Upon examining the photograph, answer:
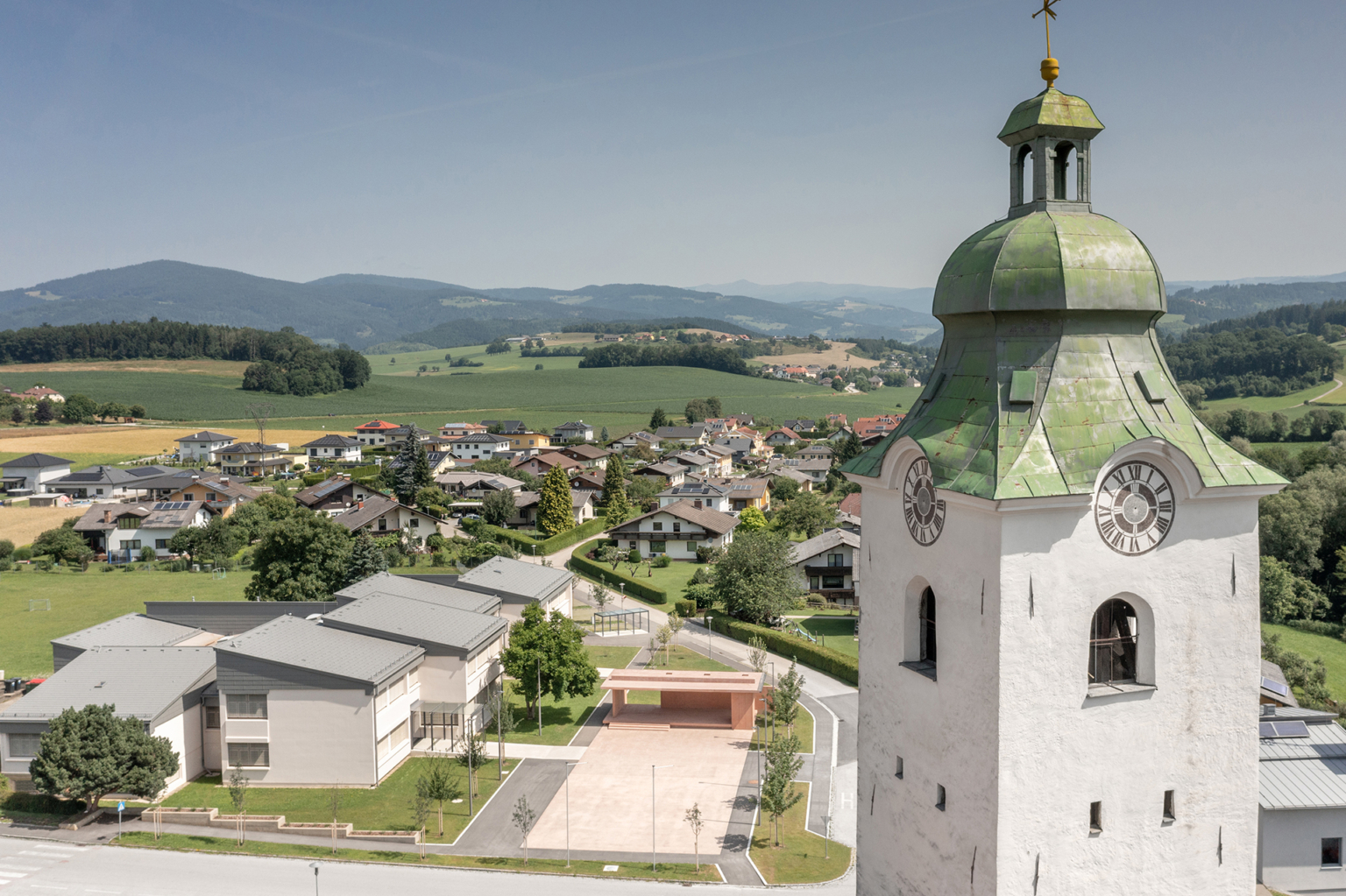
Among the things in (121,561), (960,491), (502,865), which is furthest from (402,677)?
(121,561)

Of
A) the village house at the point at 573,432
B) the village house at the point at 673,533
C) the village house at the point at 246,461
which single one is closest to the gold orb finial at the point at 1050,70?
the village house at the point at 673,533

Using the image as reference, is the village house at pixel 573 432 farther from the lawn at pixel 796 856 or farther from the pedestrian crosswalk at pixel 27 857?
the pedestrian crosswalk at pixel 27 857

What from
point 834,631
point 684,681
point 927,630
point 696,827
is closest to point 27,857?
point 696,827

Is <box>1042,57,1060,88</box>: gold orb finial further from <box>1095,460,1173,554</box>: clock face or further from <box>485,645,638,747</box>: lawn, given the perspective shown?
<box>485,645,638,747</box>: lawn

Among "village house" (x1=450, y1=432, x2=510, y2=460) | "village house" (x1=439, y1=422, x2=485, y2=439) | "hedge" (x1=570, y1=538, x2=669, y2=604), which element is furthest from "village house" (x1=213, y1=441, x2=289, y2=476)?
"hedge" (x1=570, y1=538, x2=669, y2=604)

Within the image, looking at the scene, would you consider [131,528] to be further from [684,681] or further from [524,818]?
[524,818]

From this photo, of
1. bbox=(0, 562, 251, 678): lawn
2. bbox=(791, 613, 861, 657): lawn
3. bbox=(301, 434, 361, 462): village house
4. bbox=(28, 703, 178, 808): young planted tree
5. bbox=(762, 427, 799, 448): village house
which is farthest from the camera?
bbox=(762, 427, 799, 448): village house
